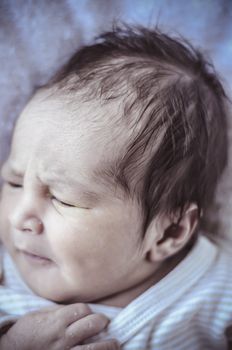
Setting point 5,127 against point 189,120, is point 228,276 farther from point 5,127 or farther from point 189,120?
point 5,127

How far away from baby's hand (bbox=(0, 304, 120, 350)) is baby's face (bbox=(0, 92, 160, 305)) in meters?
0.02

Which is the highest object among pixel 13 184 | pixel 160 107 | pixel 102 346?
pixel 160 107

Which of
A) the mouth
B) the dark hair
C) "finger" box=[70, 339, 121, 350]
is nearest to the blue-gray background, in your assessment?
the dark hair

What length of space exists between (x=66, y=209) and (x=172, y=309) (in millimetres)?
176

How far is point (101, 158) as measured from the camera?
54cm

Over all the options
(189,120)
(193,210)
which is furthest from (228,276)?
(189,120)

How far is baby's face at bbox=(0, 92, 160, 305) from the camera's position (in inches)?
21.1

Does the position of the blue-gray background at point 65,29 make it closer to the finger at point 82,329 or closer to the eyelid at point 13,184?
the eyelid at point 13,184

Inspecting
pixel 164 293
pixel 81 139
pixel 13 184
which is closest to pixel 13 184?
pixel 13 184

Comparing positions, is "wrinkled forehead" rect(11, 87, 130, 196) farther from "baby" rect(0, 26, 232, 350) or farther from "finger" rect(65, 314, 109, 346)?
"finger" rect(65, 314, 109, 346)

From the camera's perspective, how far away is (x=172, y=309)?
591 millimetres

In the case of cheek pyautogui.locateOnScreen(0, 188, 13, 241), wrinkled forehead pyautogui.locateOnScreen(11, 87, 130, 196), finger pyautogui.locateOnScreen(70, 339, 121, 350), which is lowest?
finger pyautogui.locateOnScreen(70, 339, 121, 350)

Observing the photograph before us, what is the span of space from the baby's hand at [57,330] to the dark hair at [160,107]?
126mm

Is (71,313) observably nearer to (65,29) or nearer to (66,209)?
(66,209)
